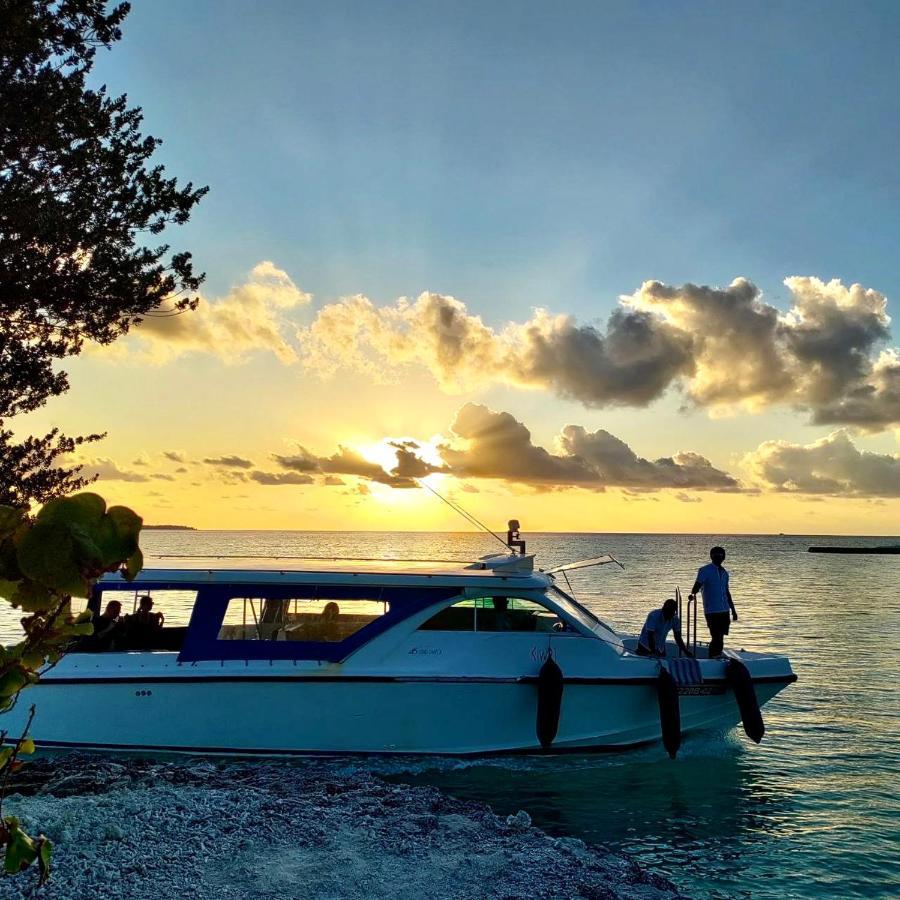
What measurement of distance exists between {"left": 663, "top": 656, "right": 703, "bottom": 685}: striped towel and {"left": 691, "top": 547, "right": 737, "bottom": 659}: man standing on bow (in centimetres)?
86

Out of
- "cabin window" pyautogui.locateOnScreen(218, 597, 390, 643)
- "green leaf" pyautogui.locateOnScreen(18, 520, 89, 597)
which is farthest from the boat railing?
"green leaf" pyautogui.locateOnScreen(18, 520, 89, 597)

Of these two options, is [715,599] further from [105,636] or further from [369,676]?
[105,636]

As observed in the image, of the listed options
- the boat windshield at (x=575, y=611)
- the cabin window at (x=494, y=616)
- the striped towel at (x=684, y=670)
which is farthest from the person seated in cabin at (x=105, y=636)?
the striped towel at (x=684, y=670)

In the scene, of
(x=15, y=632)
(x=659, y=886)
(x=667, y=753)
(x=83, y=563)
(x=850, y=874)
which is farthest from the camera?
(x=15, y=632)

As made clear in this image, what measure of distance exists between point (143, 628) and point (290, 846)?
5176mm

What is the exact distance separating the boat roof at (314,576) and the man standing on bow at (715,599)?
8.40 ft

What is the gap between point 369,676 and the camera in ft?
35.8

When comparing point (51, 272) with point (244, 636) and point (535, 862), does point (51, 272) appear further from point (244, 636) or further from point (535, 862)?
point (535, 862)

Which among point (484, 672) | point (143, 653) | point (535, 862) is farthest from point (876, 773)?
point (143, 653)

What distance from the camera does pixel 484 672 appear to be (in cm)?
1112

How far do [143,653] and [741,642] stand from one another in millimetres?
22192

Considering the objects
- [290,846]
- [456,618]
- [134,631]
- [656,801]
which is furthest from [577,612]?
[134,631]

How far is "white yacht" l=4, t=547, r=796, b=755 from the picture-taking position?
10859mm

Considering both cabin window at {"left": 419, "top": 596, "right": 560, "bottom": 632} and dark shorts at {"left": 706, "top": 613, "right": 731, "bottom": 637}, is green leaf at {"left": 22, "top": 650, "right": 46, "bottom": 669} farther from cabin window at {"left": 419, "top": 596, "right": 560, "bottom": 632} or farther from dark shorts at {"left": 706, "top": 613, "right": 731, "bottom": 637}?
dark shorts at {"left": 706, "top": 613, "right": 731, "bottom": 637}
